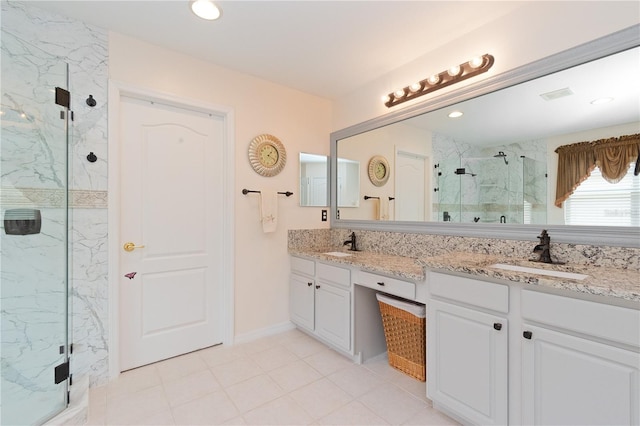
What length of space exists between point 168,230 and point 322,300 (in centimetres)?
140

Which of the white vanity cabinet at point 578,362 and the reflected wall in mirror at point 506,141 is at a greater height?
the reflected wall in mirror at point 506,141

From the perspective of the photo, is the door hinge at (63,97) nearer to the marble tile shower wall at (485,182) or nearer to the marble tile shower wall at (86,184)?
the marble tile shower wall at (86,184)

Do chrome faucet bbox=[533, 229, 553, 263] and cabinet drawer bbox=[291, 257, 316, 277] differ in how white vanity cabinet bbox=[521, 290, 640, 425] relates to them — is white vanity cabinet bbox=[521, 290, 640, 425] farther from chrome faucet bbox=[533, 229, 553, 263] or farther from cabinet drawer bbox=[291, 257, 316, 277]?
cabinet drawer bbox=[291, 257, 316, 277]

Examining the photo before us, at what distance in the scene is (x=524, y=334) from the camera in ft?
4.36

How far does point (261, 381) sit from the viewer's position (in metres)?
2.07

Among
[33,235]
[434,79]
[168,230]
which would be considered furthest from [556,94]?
[33,235]

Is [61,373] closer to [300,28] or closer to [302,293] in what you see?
[302,293]

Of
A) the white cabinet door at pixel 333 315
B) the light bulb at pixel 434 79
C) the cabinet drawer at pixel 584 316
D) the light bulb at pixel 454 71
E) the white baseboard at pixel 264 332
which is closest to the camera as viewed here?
the cabinet drawer at pixel 584 316

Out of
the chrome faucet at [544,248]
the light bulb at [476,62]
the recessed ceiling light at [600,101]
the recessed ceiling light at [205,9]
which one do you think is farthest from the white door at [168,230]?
the recessed ceiling light at [600,101]

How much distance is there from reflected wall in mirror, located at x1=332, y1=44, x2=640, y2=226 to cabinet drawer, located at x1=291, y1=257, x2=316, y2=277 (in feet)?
2.85

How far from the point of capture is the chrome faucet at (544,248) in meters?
1.66

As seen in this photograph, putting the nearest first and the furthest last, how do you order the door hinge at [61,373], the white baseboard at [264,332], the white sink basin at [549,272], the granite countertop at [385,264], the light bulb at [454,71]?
the white sink basin at [549,272]
the door hinge at [61,373]
the granite countertop at [385,264]
the light bulb at [454,71]
the white baseboard at [264,332]

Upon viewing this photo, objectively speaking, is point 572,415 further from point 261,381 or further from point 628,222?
point 261,381

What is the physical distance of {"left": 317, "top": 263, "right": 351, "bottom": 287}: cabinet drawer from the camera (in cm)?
233
